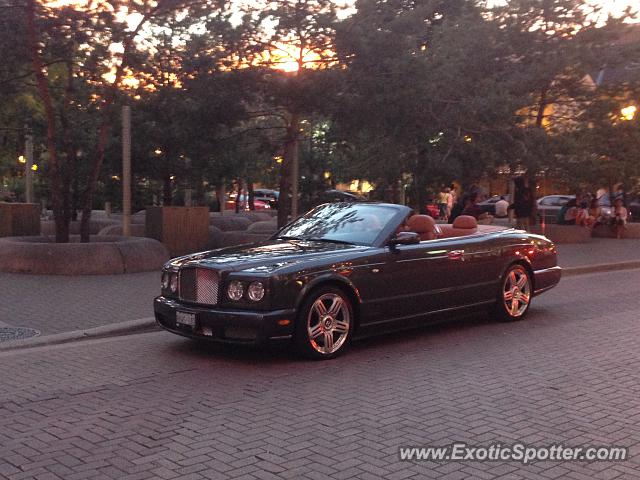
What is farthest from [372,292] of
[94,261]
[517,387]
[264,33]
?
[264,33]

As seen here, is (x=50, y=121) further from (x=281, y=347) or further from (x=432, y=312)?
(x=432, y=312)

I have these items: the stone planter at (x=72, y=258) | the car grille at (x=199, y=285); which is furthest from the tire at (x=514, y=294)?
the stone planter at (x=72, y=258)

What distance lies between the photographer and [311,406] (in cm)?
580

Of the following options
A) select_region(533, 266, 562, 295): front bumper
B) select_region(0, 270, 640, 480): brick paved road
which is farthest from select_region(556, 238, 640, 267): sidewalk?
select_region(0, 270, 640, 480): brick paved road

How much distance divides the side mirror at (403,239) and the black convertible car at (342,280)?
11 mm

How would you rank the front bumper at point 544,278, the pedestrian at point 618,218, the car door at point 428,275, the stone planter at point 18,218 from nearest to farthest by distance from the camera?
the car door at point 428,275, the front bumper at point 544,278, the stone planter at point 18,218, the pedestrian at point 618,218

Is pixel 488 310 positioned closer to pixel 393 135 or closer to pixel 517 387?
pixel 517 387

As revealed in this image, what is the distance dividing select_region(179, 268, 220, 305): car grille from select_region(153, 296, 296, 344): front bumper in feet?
0.32

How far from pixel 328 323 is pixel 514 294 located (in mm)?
3333

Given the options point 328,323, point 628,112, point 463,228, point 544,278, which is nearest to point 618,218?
point 628,112

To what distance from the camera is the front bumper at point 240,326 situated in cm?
687

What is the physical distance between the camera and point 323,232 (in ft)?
27.9

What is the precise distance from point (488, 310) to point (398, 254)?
1995 mm

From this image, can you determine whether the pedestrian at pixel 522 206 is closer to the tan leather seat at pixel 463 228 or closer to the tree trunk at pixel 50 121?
the tan leather seat at pixel 463 228
